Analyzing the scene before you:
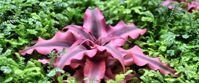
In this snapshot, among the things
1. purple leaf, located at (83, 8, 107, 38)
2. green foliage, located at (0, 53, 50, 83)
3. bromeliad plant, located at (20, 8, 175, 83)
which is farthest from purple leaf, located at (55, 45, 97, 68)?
purple leaf, located at (83, 8, 107, 38)

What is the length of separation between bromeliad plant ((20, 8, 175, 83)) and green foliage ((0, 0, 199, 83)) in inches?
3.7

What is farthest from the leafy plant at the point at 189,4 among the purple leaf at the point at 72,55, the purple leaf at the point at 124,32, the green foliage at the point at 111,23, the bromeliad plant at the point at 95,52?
the purple leaf at the point at 72,55

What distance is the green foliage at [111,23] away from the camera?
2.38 meters

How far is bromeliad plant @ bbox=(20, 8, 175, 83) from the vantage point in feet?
7.79

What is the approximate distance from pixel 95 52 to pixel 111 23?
2.31 ft

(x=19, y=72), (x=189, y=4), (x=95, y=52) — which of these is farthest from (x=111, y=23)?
(x=19, y=72)

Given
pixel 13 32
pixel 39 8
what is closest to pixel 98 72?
pixel 13 32

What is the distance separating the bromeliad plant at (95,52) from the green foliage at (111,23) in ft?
0.31

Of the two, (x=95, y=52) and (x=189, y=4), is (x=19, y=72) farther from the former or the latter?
(x=189, y=4)

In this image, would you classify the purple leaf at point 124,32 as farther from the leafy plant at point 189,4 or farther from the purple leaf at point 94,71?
the leafy plant at point 189,4

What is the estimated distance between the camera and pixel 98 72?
7.75 feet

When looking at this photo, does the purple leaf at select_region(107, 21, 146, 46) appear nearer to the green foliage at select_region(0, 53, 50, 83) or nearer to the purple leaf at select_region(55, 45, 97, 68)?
the purple leaf at select_region(55, 45, 97, 68)

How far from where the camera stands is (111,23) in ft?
10.1

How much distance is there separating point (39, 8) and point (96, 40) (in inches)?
27.5
